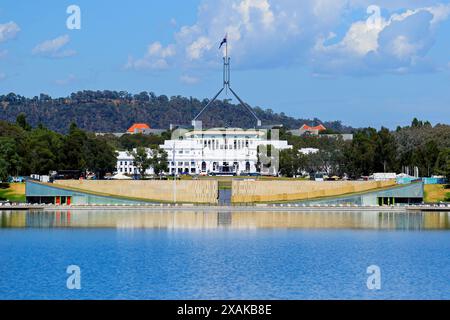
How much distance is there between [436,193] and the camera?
94438 mm

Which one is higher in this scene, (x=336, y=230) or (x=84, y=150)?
(x=84, y=150)

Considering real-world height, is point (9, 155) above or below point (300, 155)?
below

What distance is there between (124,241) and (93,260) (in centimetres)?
841

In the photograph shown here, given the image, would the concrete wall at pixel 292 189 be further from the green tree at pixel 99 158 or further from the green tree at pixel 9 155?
the green tree at pixel 99 158

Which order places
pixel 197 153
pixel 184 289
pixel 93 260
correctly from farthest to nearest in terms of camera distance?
pixel 197 153 < pixel 93 260 < pixel 184 289

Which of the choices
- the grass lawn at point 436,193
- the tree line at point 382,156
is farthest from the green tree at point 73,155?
the grass lawn at point 436,193

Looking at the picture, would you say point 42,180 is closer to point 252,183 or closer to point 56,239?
point 252,183

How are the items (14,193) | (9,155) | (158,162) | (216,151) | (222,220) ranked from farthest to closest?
(216,151) < (158,162) < (9,155) < (14,193) < (222,220)

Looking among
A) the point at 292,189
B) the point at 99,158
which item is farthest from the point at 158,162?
the point at 292,189

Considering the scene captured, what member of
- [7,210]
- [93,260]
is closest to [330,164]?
[7,210]

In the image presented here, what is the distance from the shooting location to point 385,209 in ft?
275

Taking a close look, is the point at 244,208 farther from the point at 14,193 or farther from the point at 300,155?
the point at 300,155

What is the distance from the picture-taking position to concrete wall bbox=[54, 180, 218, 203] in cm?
9319

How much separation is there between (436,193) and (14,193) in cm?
4077
